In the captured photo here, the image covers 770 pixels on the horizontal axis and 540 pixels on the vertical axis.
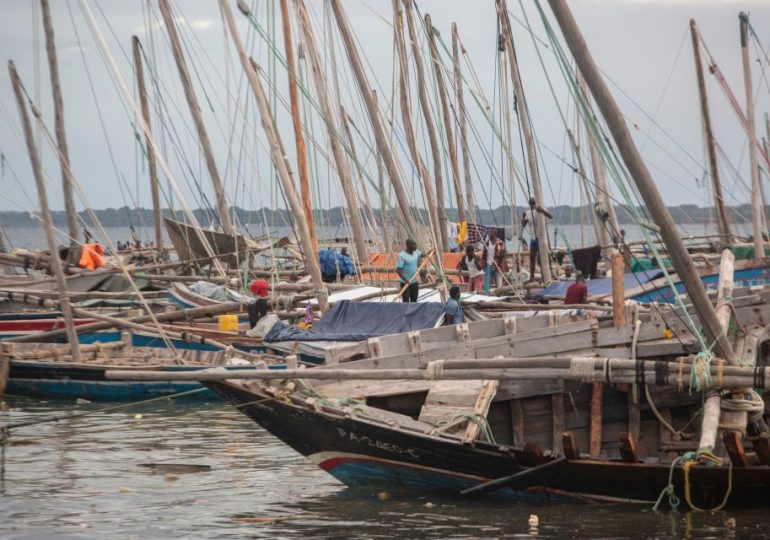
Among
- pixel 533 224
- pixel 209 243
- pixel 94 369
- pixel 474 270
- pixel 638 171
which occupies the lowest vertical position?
pixel 94 369

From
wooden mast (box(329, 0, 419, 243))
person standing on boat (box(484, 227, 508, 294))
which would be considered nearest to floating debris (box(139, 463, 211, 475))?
wooden mast (box(329, 0, 419, 243))

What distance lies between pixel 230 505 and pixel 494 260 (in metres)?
18.3

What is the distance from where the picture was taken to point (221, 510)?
538 inches

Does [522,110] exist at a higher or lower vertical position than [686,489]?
higher

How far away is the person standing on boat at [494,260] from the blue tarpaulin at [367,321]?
875cm

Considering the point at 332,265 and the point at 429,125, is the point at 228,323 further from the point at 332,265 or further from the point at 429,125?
the point at 429,125

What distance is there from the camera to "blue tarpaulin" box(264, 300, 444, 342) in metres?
20.8

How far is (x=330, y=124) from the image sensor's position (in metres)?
23.4

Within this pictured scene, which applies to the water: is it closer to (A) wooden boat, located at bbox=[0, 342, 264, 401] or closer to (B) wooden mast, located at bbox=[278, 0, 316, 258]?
(A) wooden boat, located at bbox=[0, 342, 264, 401]

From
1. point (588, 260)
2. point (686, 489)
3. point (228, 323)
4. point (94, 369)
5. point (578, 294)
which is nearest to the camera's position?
point (686, 489)

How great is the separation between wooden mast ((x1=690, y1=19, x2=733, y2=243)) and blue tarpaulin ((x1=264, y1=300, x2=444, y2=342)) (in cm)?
1984

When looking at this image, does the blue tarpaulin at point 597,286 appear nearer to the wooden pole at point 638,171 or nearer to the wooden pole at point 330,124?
the wooden pole at point 330,124

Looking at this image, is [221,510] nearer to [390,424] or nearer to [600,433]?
[390,424]

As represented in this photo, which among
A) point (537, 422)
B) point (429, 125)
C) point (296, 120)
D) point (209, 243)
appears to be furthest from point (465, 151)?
point (537, 422)
